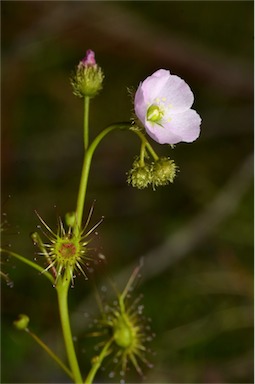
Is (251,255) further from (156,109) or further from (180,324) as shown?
(156,109)

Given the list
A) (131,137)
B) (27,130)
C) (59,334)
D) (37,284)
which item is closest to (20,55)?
(27,130)

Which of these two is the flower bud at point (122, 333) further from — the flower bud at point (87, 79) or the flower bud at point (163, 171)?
the flower bud at point (87, 79)

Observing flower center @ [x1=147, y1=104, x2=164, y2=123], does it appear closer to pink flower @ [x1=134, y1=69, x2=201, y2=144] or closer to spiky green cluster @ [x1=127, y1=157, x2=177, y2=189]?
pink flower @ [x1=134, y1=69, x2=201, y2=144]

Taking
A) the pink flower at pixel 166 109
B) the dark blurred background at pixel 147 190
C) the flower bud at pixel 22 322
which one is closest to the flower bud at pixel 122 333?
the flower bud at pixel 22 322

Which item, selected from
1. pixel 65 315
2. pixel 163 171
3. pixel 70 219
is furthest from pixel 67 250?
pixel 163 171

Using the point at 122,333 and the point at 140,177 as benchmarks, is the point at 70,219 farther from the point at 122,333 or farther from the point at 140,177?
the point at 122,333

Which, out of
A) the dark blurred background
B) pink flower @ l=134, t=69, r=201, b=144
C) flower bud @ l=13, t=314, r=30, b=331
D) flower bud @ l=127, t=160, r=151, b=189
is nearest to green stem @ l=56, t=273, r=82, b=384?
flower bud @ l=13, t=314, r=30, b=331

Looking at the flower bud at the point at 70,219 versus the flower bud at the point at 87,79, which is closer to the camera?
the flower bud at the point at 70,219
